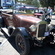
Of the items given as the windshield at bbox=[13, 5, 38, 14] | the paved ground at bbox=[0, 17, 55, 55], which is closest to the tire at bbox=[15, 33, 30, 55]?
the paved ground at bbox=[0, 17, 55, 55]

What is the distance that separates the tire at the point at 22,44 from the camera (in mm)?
5198

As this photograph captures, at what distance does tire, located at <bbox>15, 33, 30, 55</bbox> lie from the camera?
5198mm

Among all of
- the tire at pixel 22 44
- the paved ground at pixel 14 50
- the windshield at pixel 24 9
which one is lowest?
the paved ground at pixel 14 50

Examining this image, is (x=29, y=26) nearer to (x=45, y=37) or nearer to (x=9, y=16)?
(x=45, y=37)

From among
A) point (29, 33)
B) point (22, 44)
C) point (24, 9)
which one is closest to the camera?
point (22, 44)

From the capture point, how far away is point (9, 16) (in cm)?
764

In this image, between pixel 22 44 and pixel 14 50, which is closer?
pixel 22 44

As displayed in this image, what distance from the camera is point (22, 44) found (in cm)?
556

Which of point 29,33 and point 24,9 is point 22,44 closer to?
point 29,33

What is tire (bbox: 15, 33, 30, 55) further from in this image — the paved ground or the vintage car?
the paved ground

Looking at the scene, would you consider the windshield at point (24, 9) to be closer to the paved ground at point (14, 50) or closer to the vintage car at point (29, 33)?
the vintage car at point (29, 33)

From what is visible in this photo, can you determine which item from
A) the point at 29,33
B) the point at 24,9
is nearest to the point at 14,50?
the point at 29,33

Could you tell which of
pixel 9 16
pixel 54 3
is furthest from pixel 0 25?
pixel 54 3

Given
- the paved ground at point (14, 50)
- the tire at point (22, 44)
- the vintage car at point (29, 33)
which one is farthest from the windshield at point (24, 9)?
the tire at point (22, 44)
